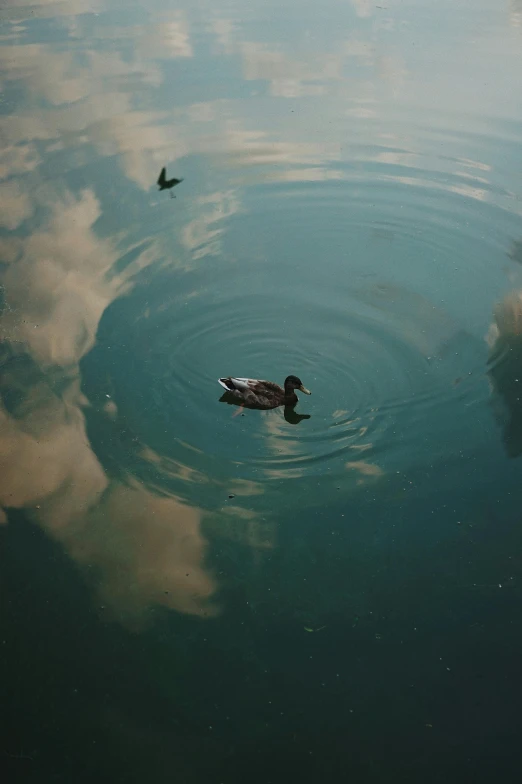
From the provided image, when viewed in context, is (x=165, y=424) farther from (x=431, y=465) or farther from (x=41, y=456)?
(x=431, y=465)

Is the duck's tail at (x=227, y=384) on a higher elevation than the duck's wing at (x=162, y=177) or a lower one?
→ lower

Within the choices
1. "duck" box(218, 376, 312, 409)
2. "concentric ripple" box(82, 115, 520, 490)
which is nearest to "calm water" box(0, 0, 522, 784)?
"concentric ripple" box(82, 115, 520, 490)

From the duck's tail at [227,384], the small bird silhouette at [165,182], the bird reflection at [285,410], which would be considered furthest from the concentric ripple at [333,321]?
the small bird silhouette at [165,182]

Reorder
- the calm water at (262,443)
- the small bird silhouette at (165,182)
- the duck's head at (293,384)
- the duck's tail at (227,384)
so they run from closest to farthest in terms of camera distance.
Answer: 1. the calm water at (262,443)
2. the duck's head at (293,384)
3. the duck's tail at (227,384)
4. the small bird silhouette at (165,182)

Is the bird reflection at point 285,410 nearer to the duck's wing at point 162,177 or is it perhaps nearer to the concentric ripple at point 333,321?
the concentric ripple at point 333,321

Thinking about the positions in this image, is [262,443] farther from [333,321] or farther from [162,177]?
[162,177]

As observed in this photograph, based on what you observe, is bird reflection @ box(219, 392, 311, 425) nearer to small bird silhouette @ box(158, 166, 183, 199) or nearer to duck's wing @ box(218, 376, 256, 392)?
duck's wing @ box(218, 376, 256, 392)

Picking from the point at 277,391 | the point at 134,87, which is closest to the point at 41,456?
the point at 277,391
